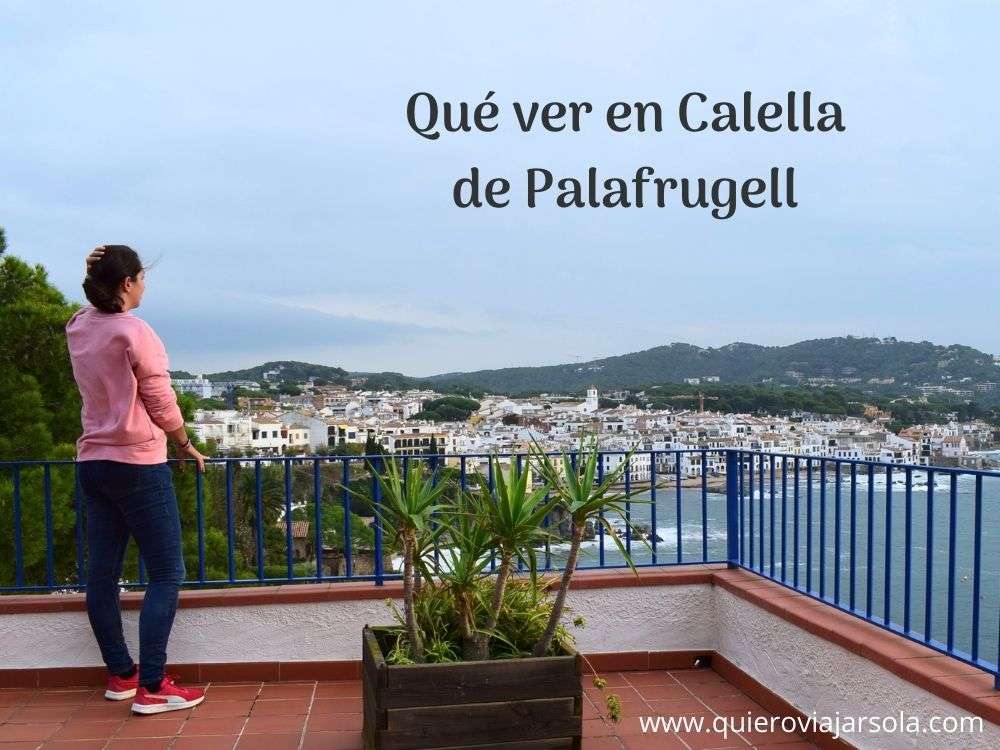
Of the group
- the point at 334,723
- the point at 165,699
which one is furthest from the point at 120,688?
the point at 334,723

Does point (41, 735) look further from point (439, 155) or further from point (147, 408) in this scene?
point (439, 155)

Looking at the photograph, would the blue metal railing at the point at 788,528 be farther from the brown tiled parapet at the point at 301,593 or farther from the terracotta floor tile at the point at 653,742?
the terracotta floor tile at the point at 653,742

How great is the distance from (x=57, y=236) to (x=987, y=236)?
44.7 ft

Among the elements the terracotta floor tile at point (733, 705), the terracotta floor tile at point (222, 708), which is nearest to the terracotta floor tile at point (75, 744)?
the terracotta floor tile at point (222, 708)

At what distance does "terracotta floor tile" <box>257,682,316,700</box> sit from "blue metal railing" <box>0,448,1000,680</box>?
46 cm

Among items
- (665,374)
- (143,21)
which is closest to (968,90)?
(143,21)

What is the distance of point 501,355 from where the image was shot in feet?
117

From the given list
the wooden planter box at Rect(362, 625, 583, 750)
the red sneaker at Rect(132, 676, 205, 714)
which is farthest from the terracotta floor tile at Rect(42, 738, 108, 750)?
the wooden planter box at Rect(362, 625, 583, 750)

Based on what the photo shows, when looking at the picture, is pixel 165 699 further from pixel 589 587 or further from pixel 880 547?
pixel 880 547

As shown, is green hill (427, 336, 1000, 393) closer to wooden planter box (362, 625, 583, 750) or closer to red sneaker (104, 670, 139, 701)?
wooden planter box (362, 625, 583, 750)

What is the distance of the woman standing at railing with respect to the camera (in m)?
3.17

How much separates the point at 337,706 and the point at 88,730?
897 mm

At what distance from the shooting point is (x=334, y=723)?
332cm

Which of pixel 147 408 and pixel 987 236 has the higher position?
pixel 987 236
